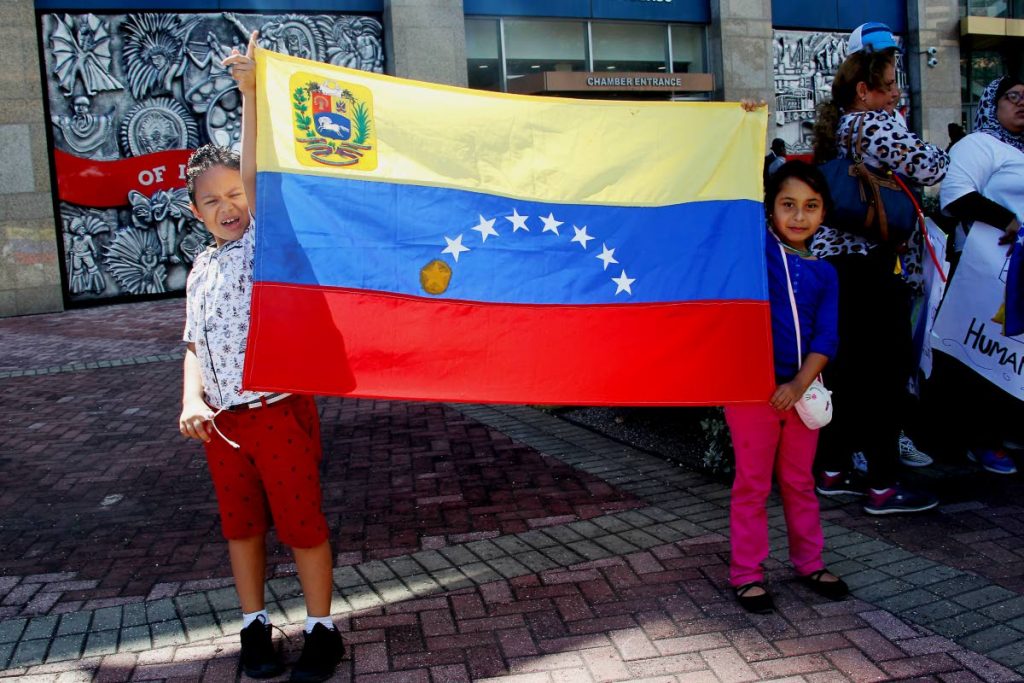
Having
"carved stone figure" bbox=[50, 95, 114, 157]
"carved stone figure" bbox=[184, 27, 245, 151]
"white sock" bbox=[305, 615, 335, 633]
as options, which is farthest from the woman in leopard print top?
"carved stone figure" bbox=[50, 95, 114, 157]

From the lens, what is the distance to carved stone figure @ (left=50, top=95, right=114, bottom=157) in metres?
13.7

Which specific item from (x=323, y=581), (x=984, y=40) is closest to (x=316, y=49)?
(x=323, y=581)

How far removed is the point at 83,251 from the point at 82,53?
9.14 feet

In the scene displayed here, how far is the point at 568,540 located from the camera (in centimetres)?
424

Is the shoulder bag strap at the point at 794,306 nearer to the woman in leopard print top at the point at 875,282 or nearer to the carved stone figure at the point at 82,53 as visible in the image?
the woman in leopard print top at the point at 875,282

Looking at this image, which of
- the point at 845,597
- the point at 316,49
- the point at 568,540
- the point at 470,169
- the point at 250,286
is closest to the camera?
the point at 250,286

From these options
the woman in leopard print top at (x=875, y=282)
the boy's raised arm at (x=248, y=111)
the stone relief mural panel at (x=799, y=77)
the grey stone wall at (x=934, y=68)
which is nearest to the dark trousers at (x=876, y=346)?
the woman in leopard print top at (x=875, y=282)

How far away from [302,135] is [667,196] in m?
1.30

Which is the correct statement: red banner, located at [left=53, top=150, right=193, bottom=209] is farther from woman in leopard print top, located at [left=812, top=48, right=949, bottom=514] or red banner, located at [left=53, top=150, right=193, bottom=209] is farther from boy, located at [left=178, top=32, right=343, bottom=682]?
boy, located at [left=178, top=32, right=343, bottom=682]

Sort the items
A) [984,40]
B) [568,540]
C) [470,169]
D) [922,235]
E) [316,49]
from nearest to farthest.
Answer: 1. [470,169]
2. [568,540]
3. [922,235]
4. [316,49]
5. [984,40]

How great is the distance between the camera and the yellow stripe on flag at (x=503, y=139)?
3.06 m

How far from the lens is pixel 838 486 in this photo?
15.3 ft

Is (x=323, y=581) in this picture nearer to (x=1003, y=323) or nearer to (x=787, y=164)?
(x=787, y=164)

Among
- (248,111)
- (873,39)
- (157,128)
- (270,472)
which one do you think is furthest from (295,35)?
(270,472)
